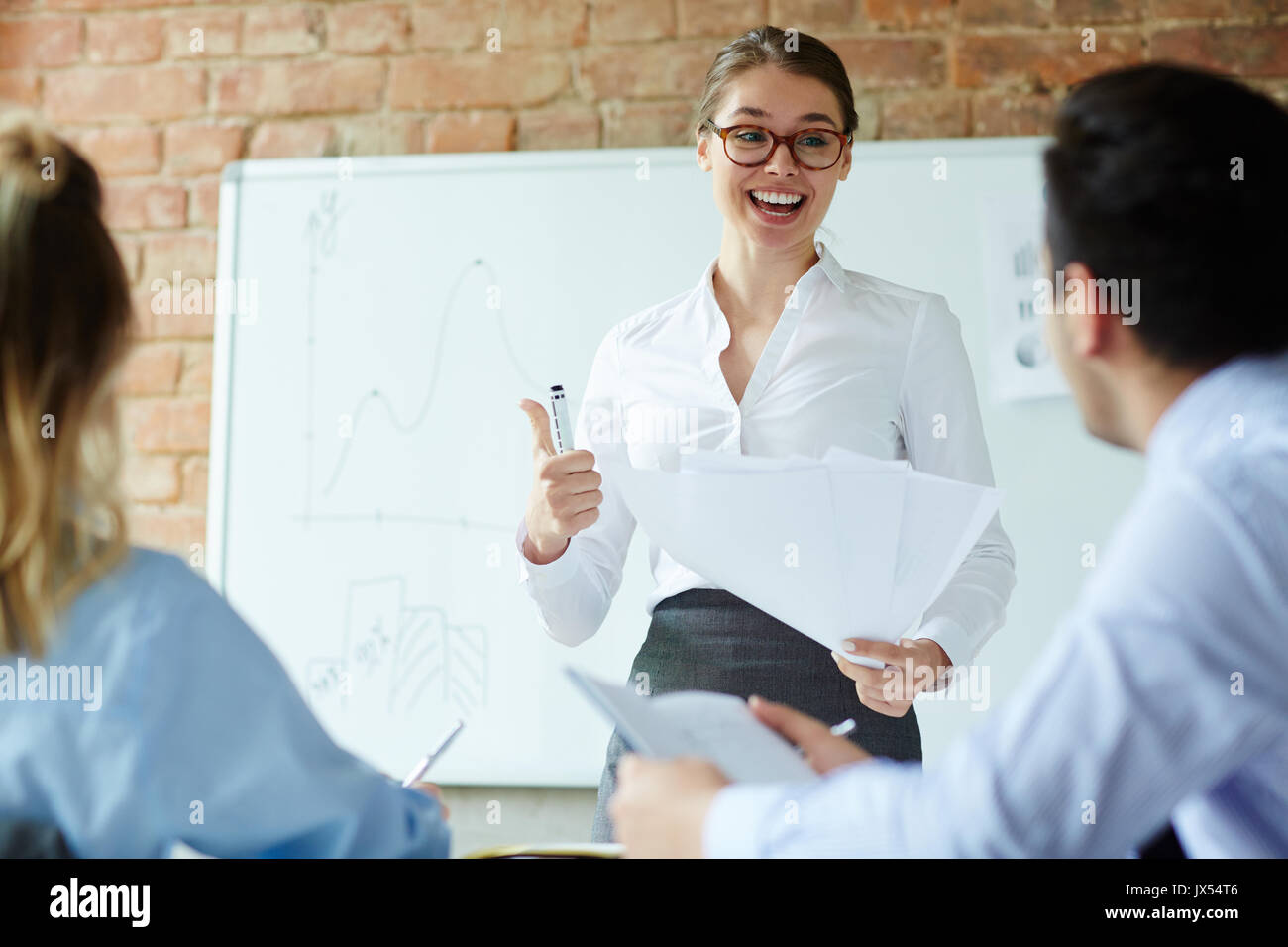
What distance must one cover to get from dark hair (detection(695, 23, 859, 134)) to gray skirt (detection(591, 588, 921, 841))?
2.10 ft

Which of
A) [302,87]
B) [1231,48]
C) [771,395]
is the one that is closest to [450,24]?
[302,87]

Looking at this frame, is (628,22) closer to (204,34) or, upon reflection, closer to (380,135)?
(380,135)

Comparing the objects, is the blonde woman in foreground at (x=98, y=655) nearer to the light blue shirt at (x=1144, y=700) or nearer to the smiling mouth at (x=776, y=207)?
the light blue shirt at (x=1144, y=700)

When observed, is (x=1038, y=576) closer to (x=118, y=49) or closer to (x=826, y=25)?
(x=826, y=25)

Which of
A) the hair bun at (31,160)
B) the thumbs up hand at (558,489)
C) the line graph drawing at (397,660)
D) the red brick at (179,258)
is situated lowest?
the line graph drawing at (397,660)

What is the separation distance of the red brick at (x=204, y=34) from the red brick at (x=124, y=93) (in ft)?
0.13

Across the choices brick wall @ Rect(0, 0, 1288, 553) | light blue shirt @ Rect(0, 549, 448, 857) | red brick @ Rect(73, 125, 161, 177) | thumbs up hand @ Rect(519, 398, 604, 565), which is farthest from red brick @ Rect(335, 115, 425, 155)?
light blue shirt @ Rect(0, 549, 448, 857)

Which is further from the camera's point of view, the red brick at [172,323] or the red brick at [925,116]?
the red brick at [172,323]

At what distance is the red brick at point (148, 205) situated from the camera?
2537 mm

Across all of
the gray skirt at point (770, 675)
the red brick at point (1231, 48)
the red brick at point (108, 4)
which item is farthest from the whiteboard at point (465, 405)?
the gray skirt at point (770, 675)

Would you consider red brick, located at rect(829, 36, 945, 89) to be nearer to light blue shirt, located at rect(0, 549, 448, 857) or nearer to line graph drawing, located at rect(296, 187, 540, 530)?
line graph drawing, located at rect(296, 187, 540, 530)

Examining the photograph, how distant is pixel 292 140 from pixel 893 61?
1.29 meters
